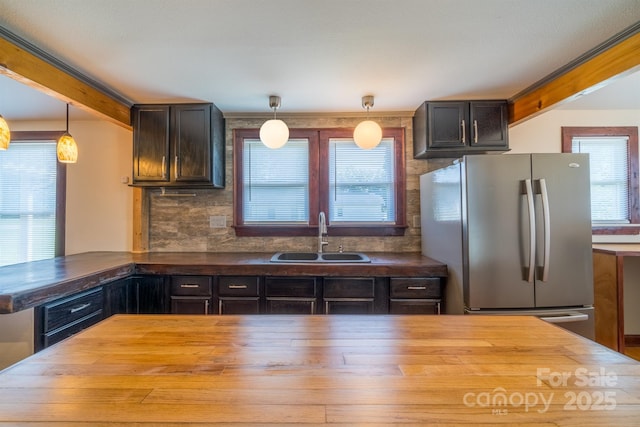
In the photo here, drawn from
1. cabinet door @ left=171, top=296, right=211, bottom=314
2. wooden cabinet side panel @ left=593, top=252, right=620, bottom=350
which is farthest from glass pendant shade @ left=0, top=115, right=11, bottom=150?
wooden cabinet side panel @ left=593, top=252, right=620, bottom=350

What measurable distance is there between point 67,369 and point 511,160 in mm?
2532

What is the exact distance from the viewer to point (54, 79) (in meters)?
2.07

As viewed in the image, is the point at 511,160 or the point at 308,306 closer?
the point at 511,160

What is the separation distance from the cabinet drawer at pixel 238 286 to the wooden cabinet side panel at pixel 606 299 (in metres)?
2.92

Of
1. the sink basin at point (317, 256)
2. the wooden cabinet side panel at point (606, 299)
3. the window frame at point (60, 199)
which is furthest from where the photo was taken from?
the window frame at point (60, 199)

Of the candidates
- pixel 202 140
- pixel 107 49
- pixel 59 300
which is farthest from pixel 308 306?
pixel 107 49

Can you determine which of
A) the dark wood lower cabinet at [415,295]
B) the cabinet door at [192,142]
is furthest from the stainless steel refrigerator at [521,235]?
the cabinet door at [192,142]

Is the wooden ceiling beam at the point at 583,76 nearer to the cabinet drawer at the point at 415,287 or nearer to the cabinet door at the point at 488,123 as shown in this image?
the cabinet door at the point at 488,123

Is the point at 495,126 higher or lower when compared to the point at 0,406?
higher

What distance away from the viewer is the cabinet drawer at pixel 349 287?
241 centimetres

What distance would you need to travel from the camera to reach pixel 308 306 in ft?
7.91

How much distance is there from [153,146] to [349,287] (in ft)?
7.21

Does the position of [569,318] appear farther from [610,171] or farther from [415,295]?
[610,171]

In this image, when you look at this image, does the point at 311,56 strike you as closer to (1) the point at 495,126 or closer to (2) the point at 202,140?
(2) the point at 202,140
